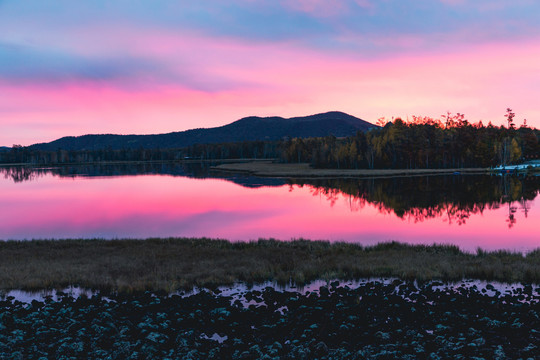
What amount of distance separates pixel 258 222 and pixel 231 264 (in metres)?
21.0

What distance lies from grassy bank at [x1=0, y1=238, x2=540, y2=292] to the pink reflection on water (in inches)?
253

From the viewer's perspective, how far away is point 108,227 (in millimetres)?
43312

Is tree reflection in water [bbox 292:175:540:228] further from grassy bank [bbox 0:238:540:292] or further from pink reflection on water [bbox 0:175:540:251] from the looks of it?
grassy bank [bbox 0:238:540:292]

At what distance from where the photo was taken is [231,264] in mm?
23016

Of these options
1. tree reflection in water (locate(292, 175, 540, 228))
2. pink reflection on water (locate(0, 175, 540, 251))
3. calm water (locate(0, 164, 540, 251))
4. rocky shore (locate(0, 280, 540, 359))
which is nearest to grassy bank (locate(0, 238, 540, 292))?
rocky shore (locate(0, 280, 540, 359))

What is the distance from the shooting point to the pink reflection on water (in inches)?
1347

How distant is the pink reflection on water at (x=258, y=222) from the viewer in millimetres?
34219

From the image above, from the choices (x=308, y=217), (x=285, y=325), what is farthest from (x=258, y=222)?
(x=285, y=325)

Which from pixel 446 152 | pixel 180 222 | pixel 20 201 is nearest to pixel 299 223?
pixel 180 222

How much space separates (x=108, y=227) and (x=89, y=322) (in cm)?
3090

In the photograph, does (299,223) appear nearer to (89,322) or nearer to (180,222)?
(180,222)

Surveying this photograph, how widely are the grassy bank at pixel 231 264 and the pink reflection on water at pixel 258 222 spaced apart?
642 cm

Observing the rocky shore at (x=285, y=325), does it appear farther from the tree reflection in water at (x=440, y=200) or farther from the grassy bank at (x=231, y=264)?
the tree reflection in water at (x=440, y=200)

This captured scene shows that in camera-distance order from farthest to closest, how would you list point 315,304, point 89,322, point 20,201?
point 20,201 → point 315,304 → point 89,322
